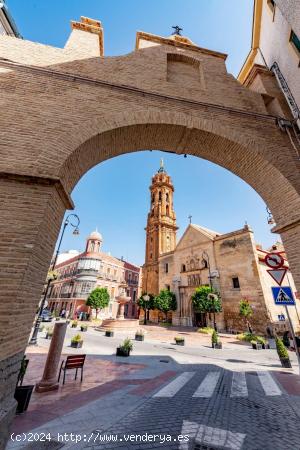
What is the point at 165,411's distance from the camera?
4375 mm

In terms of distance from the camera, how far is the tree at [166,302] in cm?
2702

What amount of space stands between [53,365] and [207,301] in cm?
1795

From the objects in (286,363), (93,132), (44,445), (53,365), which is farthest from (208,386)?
(93,132)

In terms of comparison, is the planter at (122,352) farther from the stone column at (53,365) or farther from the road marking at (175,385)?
the stone column at (53,365)

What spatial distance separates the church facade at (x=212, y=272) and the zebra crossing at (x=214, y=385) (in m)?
7.55

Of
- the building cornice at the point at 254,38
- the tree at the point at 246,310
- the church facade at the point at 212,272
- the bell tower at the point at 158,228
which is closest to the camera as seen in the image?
the building cornice at the point at 254,38

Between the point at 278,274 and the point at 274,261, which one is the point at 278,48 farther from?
the point at 278,274

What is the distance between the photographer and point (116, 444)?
10.6ft

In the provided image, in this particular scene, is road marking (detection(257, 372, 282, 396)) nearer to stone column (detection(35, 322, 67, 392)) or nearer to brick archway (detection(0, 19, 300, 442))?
brick archway (detection(0, 19, 300, 442))

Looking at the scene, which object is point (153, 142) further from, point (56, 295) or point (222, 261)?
point (56, 295)

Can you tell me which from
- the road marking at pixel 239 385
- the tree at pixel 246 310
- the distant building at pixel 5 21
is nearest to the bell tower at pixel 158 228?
the tree at pixel 246 310

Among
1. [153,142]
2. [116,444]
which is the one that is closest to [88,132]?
[153,142]

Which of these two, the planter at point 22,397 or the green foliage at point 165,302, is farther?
the green foliage at point 165,302

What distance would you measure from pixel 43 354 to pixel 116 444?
873cm
